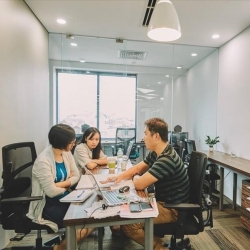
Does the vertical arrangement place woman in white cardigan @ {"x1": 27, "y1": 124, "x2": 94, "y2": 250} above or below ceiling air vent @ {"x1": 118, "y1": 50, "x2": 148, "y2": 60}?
below

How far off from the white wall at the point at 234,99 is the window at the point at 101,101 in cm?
206

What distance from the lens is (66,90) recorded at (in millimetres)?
4574

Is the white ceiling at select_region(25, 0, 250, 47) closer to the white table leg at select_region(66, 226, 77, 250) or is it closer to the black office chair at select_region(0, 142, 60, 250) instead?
the black office chair at select_region(0, 142, 60, 250)

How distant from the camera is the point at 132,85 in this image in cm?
501

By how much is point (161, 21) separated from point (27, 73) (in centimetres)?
195

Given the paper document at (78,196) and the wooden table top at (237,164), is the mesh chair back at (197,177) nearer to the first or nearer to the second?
the paper document at (78,196)

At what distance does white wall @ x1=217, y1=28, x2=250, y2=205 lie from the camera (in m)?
3.12

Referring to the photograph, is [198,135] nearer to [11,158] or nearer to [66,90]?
[66,90]

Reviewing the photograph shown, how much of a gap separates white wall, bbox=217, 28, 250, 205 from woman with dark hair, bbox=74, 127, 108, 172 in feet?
7.32

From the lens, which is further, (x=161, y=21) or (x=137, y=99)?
(x=137, y=99)

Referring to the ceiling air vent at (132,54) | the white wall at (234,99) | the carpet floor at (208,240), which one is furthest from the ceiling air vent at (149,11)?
the carpet floor at (208,240)

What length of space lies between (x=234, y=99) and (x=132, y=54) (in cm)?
227

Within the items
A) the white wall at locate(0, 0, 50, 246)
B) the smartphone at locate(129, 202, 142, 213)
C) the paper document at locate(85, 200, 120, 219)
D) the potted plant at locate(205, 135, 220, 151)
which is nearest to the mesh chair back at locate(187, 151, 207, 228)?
the smartphone at locate(129, 202, 142, 213)

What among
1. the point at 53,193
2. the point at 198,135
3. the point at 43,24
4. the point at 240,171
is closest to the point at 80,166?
the point at 53,193
